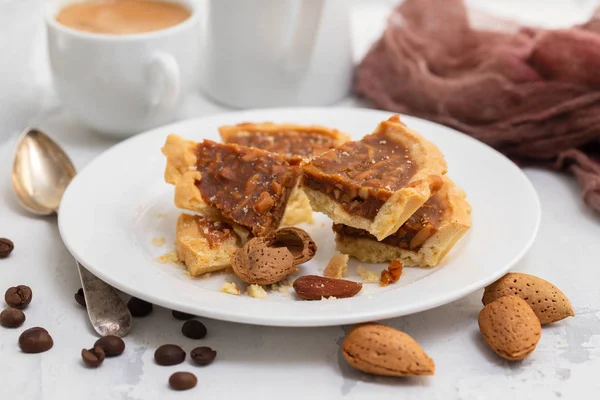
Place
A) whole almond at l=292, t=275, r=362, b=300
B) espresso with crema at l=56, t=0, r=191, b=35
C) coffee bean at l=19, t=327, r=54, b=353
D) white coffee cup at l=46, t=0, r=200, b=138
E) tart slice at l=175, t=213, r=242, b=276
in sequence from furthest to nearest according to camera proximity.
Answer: espresso with crema at l=56, t=0, r=191, b=35
white coffee cup at l=46, t=0, r=200, b=138
tart slice at l=175, t=213, r=242, b=276
whole almond at l=292, t=275, r=362, b=300
coffee bean at l=19, t=327, r=54, b=353

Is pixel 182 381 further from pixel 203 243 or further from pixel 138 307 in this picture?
pixel 203 243

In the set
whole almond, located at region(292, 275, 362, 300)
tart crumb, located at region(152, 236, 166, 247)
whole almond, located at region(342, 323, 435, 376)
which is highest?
whole almond, located at region(342, 323, 435, 376)

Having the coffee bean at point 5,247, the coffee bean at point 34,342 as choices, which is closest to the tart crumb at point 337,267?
the coffee bean at point 34,342

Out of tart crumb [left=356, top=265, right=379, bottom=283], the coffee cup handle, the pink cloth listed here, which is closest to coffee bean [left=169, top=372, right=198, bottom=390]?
tart crumb [left=356, top=265, right=379, bottom=283]

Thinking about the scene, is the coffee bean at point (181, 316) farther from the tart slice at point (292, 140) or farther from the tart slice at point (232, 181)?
the tart slice at point (292, 140)

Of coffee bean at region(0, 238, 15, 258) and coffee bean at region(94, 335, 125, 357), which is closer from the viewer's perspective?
coffee bean at region(94, 335, 125, 357)

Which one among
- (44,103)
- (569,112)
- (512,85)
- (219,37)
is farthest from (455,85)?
(44,103)

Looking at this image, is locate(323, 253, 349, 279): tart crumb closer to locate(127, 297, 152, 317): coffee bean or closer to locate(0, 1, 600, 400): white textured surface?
locate(0, 1, 600, 400): white textured surface

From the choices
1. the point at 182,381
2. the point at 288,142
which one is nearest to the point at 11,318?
the point at 182,381

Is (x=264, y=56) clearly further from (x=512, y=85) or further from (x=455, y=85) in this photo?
(x=512, y=85)
